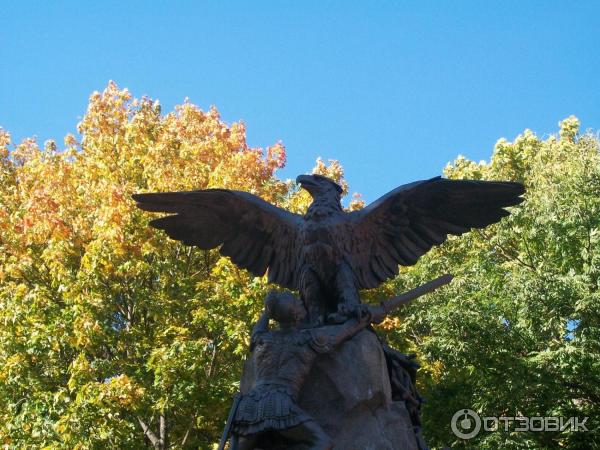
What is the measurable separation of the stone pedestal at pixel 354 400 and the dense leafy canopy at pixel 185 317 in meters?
7.06

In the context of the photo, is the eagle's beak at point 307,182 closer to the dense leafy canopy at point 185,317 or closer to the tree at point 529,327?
the dense leafy canopy at point 185,317

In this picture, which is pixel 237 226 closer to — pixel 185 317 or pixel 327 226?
pixel 327 226

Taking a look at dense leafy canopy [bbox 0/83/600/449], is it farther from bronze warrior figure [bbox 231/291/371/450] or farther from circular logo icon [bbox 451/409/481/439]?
bronze warrior figure [bbox 231/291/371/450]

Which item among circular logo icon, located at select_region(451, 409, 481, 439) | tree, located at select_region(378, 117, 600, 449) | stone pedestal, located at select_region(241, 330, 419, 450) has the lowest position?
stone pedestal, located at select_region(241, 330, 419, 450)

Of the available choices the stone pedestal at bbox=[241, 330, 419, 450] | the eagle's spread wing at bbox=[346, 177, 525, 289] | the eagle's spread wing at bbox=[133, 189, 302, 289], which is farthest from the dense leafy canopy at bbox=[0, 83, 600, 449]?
the stone pedestal at bbox=[241, 330, 419, 450]

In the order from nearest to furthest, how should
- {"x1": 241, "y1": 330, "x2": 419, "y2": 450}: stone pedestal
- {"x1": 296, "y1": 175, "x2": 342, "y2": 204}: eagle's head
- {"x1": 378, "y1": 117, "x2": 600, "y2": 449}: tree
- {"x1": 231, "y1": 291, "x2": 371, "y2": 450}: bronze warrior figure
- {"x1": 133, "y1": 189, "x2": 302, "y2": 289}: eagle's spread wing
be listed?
{"x1": 231, "y1": 291, "x2": 371, "y2": 450}: bronze warrior figure < {"x1": 241, "y1": 330, "x2": 419, "y2": 450}: stone pedestal < {"x1": 296, "y1": 175, "x2": 342, "y2": 204}: eagle's head < {"x1": 133, "y1": 189, "x2": 302, "y2": 289}: eagle's spread wing < {"x1": 378, "y1": 117, "x2": 600, "y2": 449}: tree

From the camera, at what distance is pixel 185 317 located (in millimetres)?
14914

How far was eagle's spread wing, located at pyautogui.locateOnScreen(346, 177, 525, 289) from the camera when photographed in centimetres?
754

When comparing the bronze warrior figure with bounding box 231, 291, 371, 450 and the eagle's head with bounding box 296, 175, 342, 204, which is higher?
the eagle's head with bounding box 296, 175, 342, 204

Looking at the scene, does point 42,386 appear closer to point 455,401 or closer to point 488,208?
point 455,401

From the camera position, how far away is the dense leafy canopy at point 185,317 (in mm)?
13398

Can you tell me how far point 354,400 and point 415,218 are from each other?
2.23m

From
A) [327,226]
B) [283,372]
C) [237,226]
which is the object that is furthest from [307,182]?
[283,372]

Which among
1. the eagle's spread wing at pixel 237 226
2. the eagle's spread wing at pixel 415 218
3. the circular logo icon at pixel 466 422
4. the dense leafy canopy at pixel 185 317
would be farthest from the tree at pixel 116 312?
the eagle's spread wing at pixel 415 218
